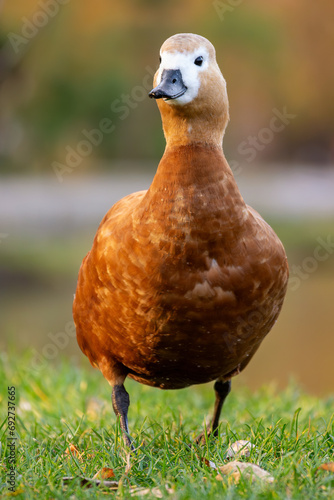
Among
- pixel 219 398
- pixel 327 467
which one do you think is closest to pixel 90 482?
pixel 327 467

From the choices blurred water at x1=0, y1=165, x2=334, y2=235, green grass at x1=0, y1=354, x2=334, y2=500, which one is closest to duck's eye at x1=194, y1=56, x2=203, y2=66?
green grass at x1=0, y1=354, x2=334, y2=500

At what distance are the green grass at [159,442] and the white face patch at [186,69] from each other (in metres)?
1.23

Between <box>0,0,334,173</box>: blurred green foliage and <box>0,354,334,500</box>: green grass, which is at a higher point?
<box>0,0,334,173</box>: blurred green foliage

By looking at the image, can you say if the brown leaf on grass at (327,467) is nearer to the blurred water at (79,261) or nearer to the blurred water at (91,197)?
the blurred water at (79,261)

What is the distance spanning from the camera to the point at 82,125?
1234 cm

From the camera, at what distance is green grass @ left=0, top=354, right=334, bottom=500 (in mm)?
2318

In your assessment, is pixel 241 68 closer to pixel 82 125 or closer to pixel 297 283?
pixel 82 125

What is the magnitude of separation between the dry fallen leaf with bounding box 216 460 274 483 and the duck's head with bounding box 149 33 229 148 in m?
1.13

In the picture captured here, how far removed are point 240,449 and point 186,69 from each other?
1.34 m

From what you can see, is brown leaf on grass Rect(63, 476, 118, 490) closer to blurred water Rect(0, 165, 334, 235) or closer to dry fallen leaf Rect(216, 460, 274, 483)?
dry fallen leaf Rect(216, 460, 274, 483)

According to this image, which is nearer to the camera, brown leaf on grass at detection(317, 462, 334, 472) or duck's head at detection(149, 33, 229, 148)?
brown leaf on grass at detection(317, 462, 334, 472)

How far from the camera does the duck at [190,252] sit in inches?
106

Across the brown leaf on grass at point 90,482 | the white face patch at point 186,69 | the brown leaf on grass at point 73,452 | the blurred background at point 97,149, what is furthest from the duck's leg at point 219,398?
the blurred background at point 97,149

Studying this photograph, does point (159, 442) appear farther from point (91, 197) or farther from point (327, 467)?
point (91, 197)
